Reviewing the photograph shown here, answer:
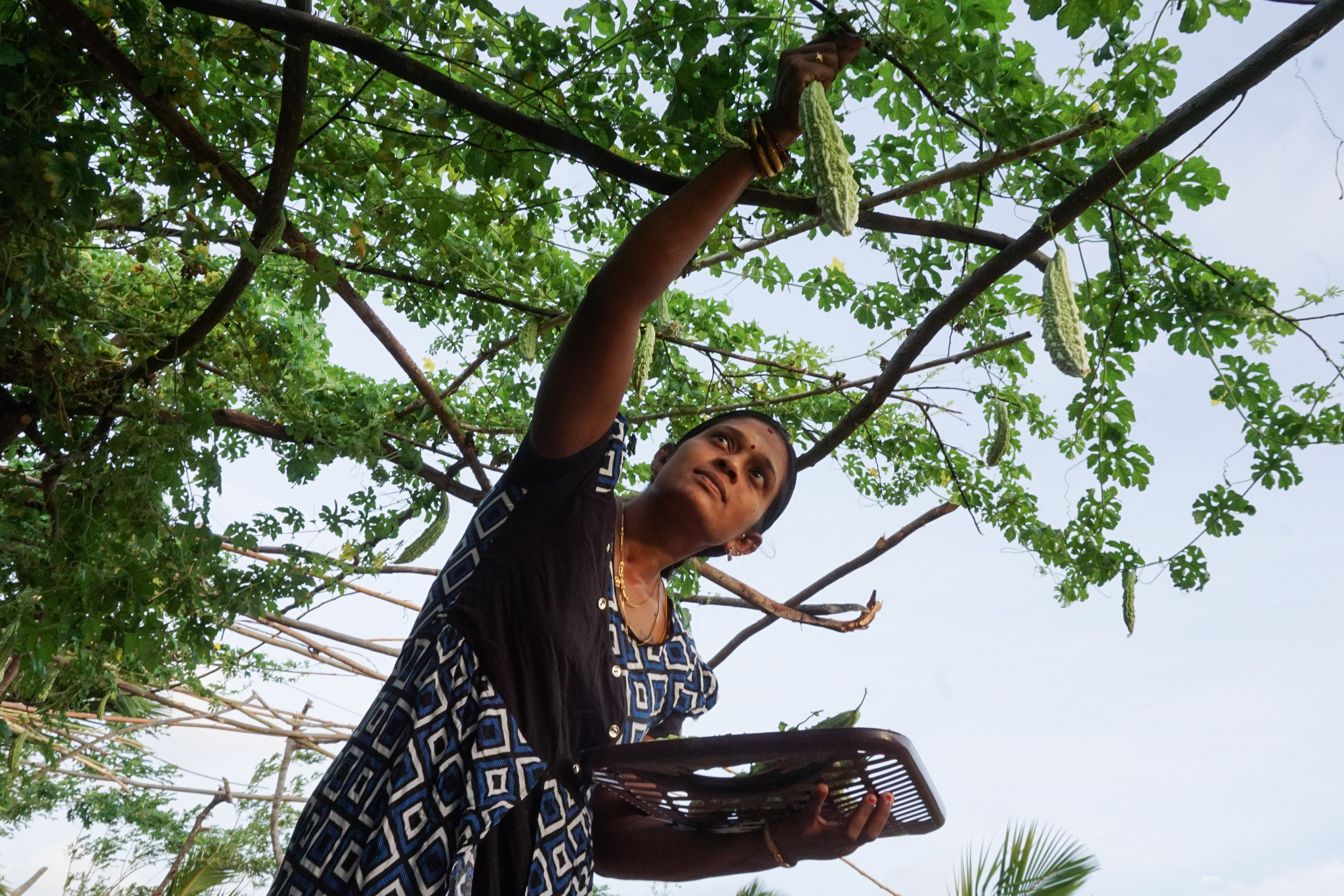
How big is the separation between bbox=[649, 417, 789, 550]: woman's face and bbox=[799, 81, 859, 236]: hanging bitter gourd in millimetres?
361

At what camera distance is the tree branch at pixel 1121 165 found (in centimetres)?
140

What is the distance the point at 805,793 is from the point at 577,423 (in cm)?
52

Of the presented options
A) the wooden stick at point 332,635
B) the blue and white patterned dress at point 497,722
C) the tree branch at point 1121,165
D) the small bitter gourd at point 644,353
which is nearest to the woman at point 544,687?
the blue and white patterned dress at point 497,722

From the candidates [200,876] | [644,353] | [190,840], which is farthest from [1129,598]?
[190,840]

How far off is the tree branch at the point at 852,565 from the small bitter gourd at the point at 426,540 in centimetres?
105

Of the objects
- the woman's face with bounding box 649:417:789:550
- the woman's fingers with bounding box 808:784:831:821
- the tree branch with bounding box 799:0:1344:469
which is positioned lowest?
the woman's fingers with bounding box 808:784:831:821

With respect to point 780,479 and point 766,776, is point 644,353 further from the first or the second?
point 766,776

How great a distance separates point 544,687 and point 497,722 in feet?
0.26

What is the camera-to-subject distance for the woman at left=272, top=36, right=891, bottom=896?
1124mm

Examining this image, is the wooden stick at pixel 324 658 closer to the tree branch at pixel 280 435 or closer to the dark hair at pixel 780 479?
the tree branch at pixel 280 435

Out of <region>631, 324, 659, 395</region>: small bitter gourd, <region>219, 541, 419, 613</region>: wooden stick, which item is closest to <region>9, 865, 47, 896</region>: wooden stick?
<region>219, 541, 419, 613</region>: wooden stick

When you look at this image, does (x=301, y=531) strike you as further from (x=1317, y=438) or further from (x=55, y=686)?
(x=1317, y=438)

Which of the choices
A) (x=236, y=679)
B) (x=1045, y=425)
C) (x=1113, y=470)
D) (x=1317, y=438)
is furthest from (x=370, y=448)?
(x=236, y=679)

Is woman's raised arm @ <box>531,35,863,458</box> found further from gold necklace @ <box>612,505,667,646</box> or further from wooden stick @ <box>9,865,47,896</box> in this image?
wooden stick @ <box>9,865,47,896</box>
